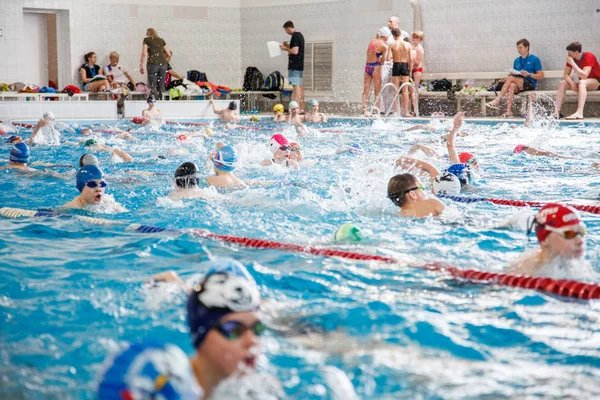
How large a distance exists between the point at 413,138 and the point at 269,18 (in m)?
10.1

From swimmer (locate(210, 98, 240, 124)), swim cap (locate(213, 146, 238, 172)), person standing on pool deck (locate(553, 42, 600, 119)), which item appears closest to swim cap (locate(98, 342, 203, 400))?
swim cap (locate(213, 146, 238, 172))

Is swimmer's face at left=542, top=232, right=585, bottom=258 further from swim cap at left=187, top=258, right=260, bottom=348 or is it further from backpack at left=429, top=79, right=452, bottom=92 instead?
backpack at left=429, top=79, right=452, bottom=92

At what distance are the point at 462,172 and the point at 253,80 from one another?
1400cm

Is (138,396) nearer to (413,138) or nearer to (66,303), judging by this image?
(66,303)

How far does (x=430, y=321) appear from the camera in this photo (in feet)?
11.4

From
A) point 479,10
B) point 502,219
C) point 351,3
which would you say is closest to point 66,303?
point 502,219

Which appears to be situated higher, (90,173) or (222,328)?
(90,173)

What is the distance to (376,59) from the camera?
16844mm

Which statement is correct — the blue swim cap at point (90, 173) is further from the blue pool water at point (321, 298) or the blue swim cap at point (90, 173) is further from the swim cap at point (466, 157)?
the swim cap at point (466, 157)

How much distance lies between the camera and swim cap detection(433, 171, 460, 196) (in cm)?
667

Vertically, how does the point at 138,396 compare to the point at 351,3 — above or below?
below

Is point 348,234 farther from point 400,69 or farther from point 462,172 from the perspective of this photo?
point 400,69

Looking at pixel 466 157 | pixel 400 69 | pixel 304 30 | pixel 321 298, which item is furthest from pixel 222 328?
pixel 304 30

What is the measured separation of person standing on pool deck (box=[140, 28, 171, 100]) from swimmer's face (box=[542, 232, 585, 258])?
1490cm
